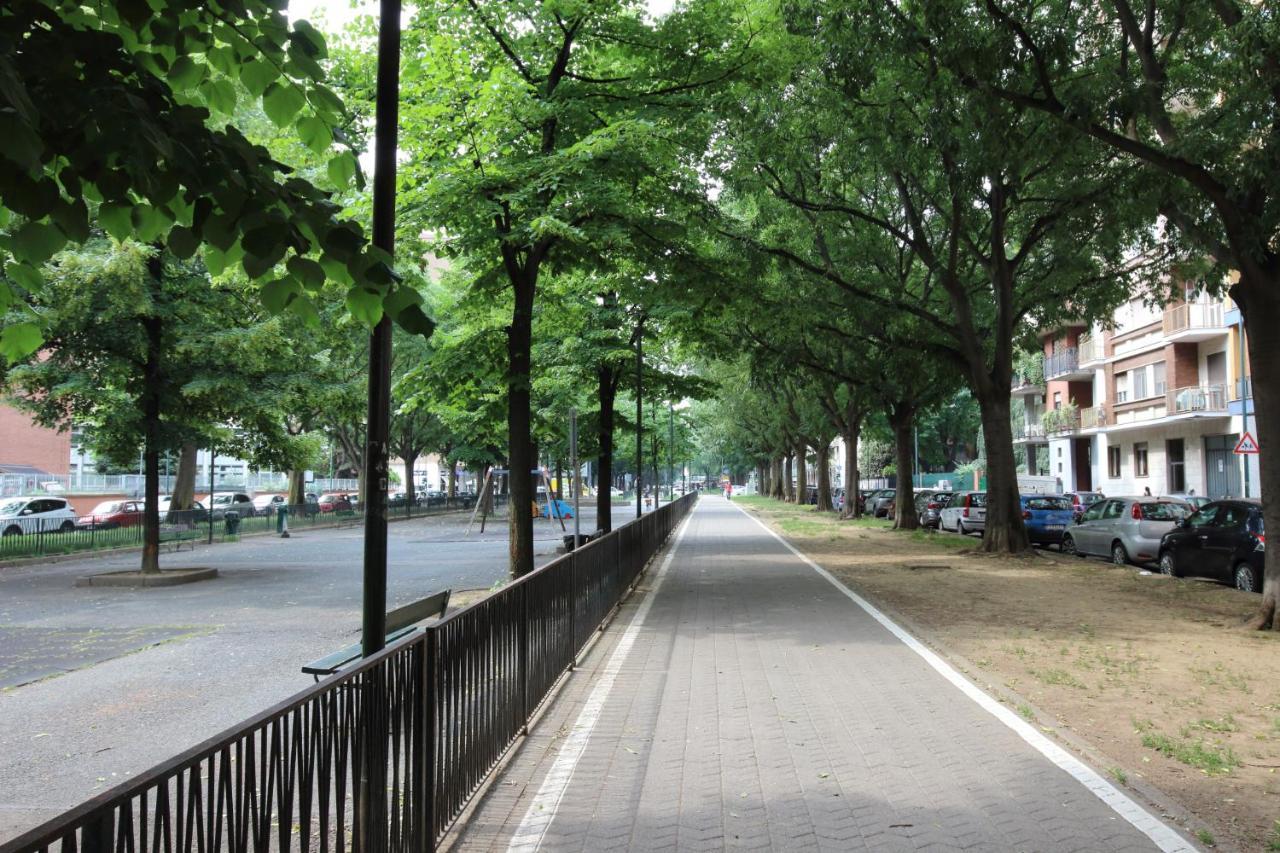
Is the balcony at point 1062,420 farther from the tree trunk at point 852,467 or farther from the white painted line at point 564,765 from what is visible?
the white painted line at point 564,765

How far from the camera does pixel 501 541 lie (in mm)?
29188

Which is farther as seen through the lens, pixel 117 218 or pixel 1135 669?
pixel 1135 669

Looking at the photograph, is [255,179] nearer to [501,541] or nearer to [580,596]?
[580,596]

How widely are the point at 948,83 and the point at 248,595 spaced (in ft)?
44.8

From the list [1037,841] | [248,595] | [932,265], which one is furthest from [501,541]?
[1037,841]

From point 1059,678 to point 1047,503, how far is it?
1897cm

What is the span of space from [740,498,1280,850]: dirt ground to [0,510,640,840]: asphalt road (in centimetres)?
618

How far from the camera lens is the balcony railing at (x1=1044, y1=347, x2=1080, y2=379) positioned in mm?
45469

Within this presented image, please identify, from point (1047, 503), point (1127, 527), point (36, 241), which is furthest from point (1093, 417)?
point (36, 241)

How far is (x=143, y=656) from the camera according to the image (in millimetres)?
9688

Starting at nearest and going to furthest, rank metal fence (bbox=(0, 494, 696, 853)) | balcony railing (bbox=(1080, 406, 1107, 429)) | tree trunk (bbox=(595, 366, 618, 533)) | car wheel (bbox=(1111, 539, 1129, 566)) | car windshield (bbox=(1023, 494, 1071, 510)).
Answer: metal fence (bbox=(0, 494, 696, 853)) → car wheel (bbox=(1111, 539, 1129, 566)) → tree trunk (bbox=(595, 366, 618, 533)) → car windshield (bbox=(1023, 494, 1071, 510)) → balcony railing (bbox=(1080, 406, 1107, 429))

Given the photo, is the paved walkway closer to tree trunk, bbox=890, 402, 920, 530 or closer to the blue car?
the blue car

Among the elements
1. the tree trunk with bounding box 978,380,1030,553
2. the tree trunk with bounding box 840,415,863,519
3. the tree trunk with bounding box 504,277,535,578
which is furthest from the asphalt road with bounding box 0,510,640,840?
the tree trunk with bounding box 840,415,863,519

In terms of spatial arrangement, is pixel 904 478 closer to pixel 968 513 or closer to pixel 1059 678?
pixel 968 513
